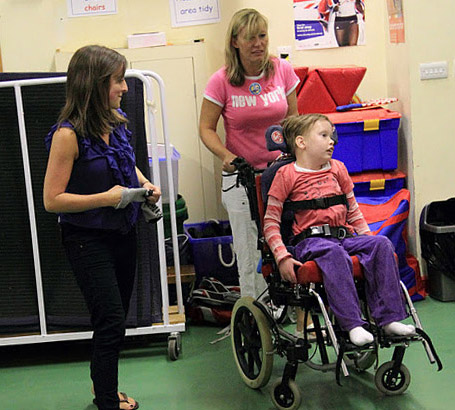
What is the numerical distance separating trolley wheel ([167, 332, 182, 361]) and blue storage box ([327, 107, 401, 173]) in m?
1.50

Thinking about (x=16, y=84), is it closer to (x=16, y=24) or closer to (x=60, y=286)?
(x=60, y=286)

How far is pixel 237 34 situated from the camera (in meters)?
3.61

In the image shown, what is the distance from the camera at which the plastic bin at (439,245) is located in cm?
436

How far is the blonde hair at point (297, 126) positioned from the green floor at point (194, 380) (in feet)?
3.39

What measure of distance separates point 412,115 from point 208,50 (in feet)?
4.57

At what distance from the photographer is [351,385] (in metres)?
3.29

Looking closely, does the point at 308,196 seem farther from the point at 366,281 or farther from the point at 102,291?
the point at 102,291

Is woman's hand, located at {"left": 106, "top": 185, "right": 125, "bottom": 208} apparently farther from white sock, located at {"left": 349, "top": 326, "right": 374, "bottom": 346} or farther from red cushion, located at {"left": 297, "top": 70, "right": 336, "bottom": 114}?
red cushion, located at {"left": 297, "top": 70, "right": 336, "bottom": 114}

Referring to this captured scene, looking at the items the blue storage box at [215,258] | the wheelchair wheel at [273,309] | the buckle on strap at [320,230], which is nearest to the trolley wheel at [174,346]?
the wheelchair wheel at [273,309]

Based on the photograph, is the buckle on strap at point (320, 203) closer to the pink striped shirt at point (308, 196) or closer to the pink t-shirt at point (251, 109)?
the pink striped shirt at point (308, 196)

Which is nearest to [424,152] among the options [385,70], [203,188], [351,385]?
[385,70]

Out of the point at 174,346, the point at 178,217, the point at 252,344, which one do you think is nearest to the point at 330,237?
the point at 252,344

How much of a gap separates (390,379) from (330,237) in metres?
0.61

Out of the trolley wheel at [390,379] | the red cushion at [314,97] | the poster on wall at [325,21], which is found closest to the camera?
the trolley wheel at [390,379]
